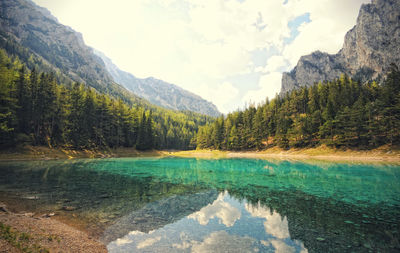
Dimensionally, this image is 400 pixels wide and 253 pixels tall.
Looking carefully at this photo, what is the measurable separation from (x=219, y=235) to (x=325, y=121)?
78253mm

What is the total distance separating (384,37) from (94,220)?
752 feet

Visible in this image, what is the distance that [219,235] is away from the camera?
10.9m

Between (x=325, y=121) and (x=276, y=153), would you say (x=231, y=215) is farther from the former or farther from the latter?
(x=325, y=121)

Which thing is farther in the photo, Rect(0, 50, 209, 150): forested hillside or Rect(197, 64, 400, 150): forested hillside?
Rect(197, 64, 400, 150): forested hillside

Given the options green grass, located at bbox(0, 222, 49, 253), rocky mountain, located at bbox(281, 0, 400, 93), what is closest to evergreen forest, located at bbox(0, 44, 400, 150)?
green grass, located at bbox(0, 222, 49, 253)

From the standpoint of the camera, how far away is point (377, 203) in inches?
623

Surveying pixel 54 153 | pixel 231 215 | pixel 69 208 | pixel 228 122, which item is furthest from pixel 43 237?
pixel 228 122

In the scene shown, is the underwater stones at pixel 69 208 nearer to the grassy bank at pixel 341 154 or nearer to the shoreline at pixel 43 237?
the shoreline at pixel 43 237

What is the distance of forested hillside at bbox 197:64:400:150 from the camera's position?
5525 centimetres

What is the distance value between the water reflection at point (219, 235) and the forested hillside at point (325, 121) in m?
61.3

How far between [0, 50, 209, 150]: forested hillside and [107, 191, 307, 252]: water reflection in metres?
48.9

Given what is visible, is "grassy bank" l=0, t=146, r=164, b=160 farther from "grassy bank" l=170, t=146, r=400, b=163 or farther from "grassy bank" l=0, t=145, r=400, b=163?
"grassy bank" l=170, t=146, r=400, b=163

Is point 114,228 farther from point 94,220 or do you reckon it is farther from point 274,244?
point 274,244

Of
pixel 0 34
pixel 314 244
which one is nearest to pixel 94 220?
pixel 314 244
